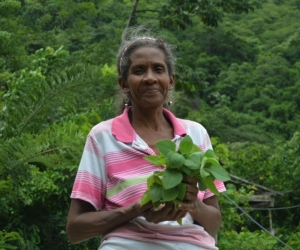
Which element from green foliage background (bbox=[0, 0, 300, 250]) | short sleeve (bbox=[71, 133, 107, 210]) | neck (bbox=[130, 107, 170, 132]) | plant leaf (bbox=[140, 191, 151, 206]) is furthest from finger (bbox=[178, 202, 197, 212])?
green foliage background (bbox=[0, 0, 300, 250])

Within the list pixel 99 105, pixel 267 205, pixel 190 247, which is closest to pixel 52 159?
pixel 99 105

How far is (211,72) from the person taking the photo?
4769cm

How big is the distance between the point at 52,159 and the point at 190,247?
256 cm

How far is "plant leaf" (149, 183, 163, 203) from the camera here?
6.93 feet

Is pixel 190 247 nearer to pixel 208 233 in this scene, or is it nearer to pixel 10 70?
pixel 208 233

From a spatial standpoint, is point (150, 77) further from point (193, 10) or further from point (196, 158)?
point (193, 10)

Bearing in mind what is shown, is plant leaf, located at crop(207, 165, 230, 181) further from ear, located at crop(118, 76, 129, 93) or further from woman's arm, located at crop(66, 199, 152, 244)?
ear, located at crop(118, 76, 129, 93)

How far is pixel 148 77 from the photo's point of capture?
2.49 meters

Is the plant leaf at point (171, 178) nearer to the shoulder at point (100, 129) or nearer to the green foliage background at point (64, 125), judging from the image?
the shoulder at point (100, 129)

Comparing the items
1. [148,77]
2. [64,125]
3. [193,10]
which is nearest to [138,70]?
[148,77]

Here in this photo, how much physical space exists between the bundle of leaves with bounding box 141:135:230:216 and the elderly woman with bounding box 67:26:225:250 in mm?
32

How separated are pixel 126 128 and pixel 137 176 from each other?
0.22m

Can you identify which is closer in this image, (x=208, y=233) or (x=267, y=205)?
(x=208, y=233)

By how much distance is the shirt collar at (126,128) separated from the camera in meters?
2.44
